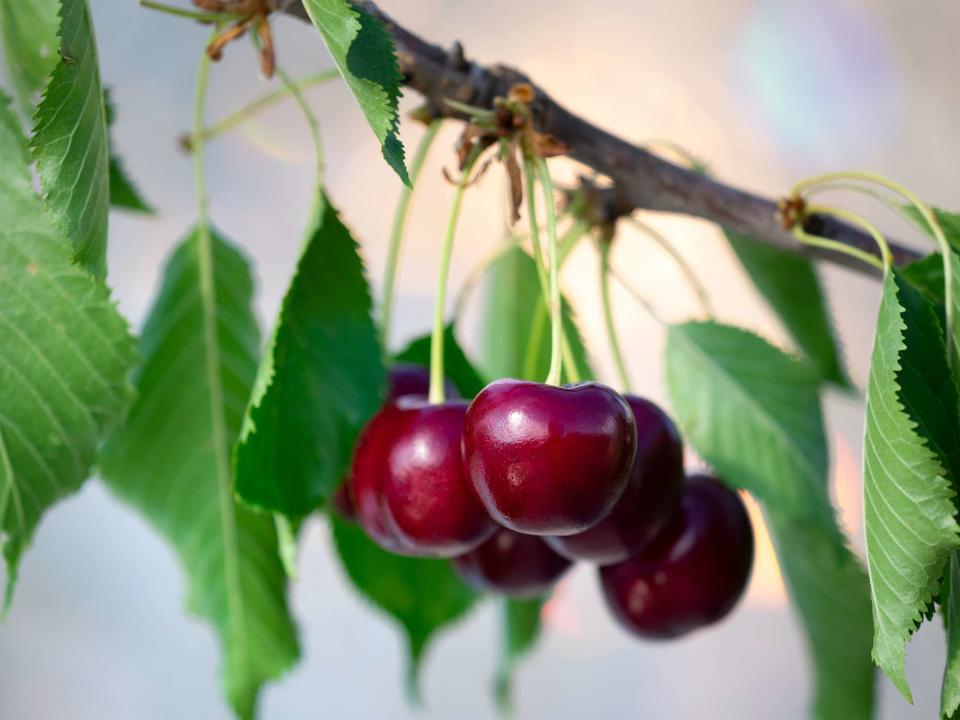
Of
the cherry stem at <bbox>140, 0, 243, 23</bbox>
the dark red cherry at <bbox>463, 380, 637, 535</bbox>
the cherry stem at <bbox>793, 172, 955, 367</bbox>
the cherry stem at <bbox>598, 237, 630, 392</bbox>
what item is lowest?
the cherry stem at <bbox>598, 237, 630, 392</bbox>

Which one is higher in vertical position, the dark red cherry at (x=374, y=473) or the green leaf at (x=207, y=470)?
the dark red cherry at (x=374, y=473)

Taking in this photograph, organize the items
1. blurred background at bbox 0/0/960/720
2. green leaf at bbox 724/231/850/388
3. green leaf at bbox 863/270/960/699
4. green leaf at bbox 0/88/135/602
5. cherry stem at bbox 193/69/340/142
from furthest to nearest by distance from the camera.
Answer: blurred background at bbox 0/0/960/720 < green leaf at bbox 724/231/850/388 < cherry stem at bbox 193/69/340/142 < green leaf at bbox 0/88/135/602 < green leaf at bbox 863/270/960/699

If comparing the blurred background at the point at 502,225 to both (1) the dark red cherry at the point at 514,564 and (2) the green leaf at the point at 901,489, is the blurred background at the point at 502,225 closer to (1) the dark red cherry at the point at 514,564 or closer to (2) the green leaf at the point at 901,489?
(1) the dark red cherry at the point at 514,564

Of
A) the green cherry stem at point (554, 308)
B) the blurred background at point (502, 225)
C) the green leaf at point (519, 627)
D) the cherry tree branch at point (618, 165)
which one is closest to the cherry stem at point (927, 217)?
the cherry tree branch at point (618, 165)

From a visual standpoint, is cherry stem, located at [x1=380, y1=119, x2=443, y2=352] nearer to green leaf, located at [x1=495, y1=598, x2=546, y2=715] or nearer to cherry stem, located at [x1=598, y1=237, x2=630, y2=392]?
cherry stem, located at [x1=598, y1=237, x2=630, y2=392]

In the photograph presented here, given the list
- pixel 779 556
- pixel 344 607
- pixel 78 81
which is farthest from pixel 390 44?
pixel 344 607

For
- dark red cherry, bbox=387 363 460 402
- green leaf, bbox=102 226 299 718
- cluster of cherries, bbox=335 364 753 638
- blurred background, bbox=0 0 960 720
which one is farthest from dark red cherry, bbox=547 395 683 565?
blurred background, bbox=0 0 960 720
